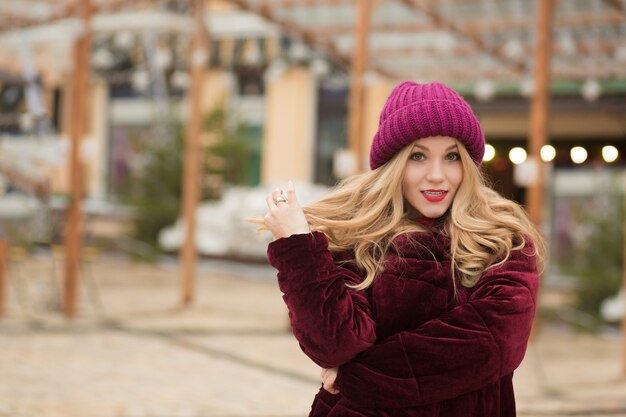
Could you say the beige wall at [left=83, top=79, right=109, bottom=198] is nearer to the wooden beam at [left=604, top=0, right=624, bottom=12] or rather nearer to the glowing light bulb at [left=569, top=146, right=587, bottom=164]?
the glowing light bulb at [left=569, top=146, right=587, bottom=164]

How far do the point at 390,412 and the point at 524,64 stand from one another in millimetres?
12072

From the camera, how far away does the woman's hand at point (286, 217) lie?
85.4 inches

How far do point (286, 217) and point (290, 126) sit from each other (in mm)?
18873

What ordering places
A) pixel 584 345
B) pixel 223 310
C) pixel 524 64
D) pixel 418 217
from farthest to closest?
pixel 524 64 → pixel 223 310 → pixel 584 345 → pixel 418 217

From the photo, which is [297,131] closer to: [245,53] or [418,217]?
[245,53]

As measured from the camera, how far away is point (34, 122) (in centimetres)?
1603

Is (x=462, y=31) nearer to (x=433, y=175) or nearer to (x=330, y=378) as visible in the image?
(x=433, y=175)

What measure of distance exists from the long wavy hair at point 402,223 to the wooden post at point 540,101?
7185mm

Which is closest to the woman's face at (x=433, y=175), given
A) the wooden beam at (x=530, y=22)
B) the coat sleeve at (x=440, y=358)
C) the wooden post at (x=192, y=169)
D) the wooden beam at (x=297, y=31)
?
the coat sleeve at (x=440, y=358)

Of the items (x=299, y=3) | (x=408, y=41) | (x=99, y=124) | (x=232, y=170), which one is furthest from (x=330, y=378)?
(x=99, y=124)

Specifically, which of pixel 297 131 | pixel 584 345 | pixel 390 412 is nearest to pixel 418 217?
pixel 390 412

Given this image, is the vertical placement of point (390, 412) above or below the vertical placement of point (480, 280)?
below

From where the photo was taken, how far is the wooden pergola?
993cm

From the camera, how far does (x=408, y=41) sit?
14914mm
